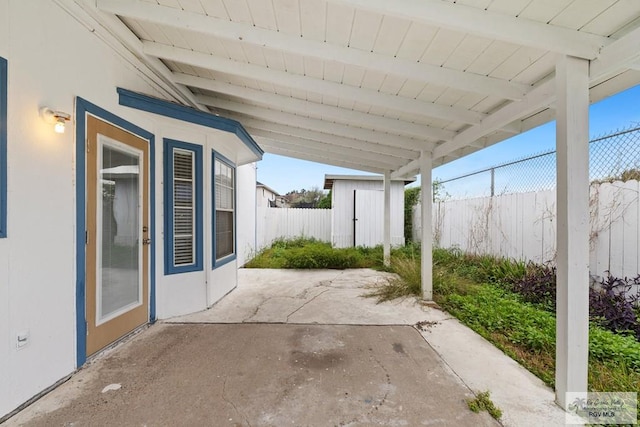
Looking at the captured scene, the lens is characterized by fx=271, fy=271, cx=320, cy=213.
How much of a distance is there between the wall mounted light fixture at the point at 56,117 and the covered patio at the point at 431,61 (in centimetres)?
89

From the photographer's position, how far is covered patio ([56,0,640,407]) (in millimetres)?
1872

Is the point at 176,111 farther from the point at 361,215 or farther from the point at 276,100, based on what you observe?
the point at 361,215

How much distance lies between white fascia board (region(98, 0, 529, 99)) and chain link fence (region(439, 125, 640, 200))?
5.99 ft

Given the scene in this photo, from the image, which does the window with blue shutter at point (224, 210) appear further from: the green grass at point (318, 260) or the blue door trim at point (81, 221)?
the green grass at point (318, 260)

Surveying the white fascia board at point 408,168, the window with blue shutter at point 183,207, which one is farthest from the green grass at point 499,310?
the window with blue shutter at point 183,207

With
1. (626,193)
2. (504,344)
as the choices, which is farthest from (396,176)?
(504,344)

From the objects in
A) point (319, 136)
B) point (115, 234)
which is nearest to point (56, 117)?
point (115, 234)

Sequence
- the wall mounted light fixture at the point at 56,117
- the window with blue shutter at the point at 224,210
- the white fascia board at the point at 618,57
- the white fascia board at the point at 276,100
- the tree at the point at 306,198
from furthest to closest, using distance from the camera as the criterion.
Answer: the tree at the point at 306,198 < the window with blue shutter at the point at 224,210 < the white fascia board at the point at 276,100 < the wall mounted light fixture at the point at 56,117 < the white fascia board at the point at 618,57

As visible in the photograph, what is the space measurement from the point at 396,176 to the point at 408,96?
3.69 m

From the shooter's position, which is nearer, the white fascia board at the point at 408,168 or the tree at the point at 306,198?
the white fascia board at the point at 408,168

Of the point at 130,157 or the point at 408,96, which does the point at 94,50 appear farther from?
the point at 408,96

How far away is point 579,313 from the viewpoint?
192 cm

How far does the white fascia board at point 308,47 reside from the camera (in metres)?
2.35

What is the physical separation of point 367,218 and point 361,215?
0.75 feet
